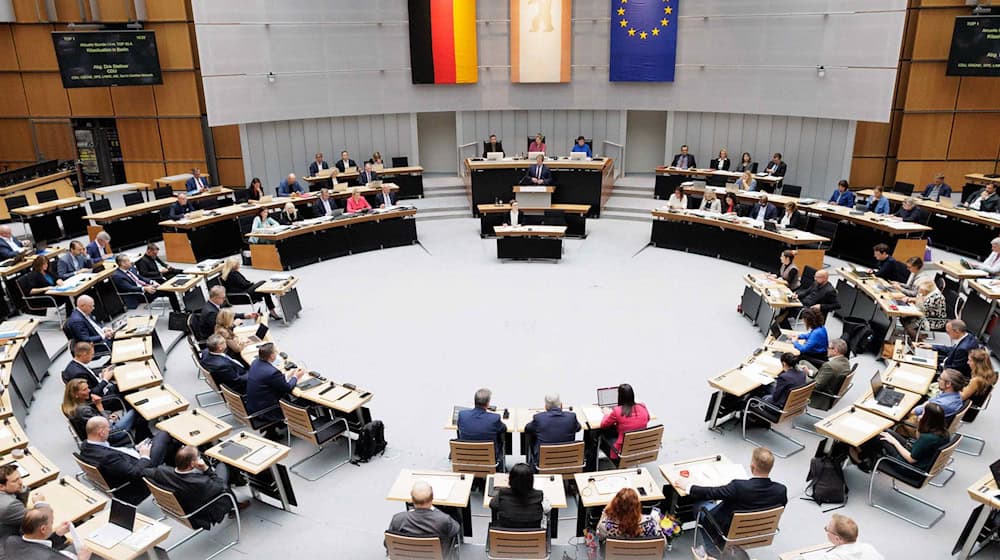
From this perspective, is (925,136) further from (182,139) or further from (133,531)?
(182,139)

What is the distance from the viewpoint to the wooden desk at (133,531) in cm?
496

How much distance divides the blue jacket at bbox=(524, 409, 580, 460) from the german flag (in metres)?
15.3

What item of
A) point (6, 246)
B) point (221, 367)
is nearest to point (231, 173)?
point (6, 246)

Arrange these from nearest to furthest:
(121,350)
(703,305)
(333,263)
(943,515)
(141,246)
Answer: (943,515)
(121,350)
(703,305)
(333,263)
(141,246)

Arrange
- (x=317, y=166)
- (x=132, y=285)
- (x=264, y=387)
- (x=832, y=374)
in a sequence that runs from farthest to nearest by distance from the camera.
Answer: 1. (x=317, y=166)
2. (x=132, y=285)
3. (x=832, y=374)
4. (x=264, y=387)

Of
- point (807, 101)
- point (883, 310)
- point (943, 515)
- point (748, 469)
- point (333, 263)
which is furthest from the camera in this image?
point (807, 101)

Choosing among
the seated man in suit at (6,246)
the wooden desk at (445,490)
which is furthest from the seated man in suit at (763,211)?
the seated man in suit at (6,246)

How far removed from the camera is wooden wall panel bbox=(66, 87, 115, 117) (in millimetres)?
18391

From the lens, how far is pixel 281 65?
17.9 metres

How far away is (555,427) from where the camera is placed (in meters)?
6.44

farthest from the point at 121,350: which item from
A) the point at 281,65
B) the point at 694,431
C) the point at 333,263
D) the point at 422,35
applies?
the point at 422,35

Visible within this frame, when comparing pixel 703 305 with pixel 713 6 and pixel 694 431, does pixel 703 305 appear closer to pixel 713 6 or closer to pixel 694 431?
pixel 694 431

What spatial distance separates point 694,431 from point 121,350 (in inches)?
286

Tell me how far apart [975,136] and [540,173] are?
11.6 metres
